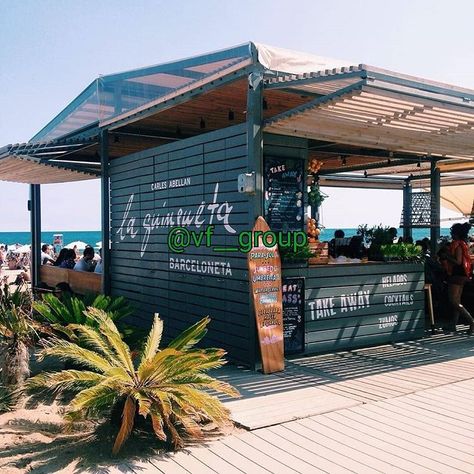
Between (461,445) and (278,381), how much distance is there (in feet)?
6.98

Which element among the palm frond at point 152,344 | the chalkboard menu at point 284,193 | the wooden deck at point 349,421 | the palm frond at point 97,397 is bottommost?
the wooden deck at point 349,421

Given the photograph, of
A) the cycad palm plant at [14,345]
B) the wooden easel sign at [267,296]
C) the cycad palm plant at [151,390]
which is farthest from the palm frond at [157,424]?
the wooden easel sign at [267,296]

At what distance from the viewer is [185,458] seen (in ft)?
12.3

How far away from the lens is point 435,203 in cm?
1072

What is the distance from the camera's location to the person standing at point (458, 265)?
26.9ft

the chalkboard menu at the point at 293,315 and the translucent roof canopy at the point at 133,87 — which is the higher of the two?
the translucent roof canopy at the point at 133,87

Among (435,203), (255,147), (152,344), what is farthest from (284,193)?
(435,203)

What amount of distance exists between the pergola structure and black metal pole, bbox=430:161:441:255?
2 centimetres

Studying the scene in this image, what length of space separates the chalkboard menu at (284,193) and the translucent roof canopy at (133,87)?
4.28 feet

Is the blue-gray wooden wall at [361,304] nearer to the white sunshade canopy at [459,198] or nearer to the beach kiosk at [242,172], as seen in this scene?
the beach kiosk at [242,172]

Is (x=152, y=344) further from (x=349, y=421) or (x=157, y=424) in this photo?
(x=349, y=421)

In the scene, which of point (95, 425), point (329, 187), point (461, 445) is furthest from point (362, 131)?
point (329, 187)

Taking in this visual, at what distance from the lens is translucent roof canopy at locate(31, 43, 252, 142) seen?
6.53m

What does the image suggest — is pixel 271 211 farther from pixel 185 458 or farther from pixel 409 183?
pixel 409 183
